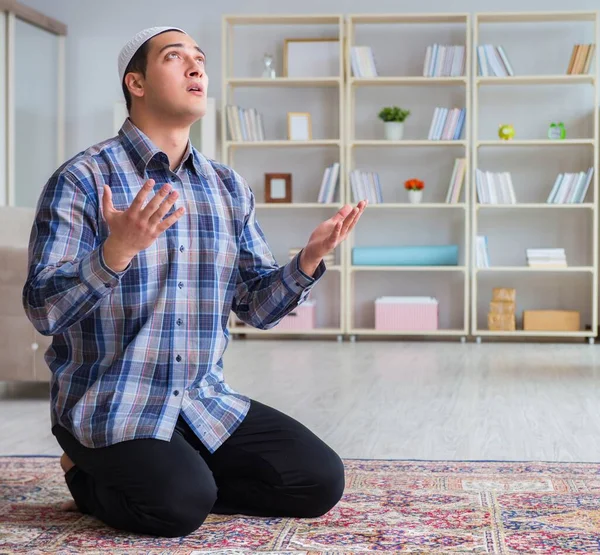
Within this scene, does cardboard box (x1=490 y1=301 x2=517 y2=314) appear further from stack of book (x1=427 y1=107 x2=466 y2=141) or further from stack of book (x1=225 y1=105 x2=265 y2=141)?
stack of book (x1=225 y1=105 x2=265 y2=141)

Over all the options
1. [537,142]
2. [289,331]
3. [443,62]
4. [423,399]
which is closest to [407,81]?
[443,62]

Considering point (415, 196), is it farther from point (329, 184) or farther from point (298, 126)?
point (298, 126)

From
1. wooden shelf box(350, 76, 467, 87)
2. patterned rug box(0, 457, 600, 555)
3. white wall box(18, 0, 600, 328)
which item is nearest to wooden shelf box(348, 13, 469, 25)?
white wall box(18, 0, 600, 328)

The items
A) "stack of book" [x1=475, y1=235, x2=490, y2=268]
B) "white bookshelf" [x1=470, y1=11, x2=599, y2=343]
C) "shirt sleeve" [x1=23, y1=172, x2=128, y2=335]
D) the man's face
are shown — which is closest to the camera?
"shirt sleeve" [x1=23, y1=172, x2=128, y2=335]

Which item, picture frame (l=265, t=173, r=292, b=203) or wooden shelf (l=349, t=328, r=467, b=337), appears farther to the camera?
picture frame (l=265, t=173, r=292, b=203)

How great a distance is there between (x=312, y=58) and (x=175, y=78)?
13.7 feet

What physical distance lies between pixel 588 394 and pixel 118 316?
2.34 m

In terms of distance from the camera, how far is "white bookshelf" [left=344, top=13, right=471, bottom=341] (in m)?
5.86

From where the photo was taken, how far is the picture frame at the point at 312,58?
230 inches

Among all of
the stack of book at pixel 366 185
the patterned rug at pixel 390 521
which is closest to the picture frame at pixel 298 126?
the stack of book at pixel 366 185

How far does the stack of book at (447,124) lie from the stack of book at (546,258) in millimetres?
836

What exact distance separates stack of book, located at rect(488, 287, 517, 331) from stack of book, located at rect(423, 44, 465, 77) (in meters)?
1.33

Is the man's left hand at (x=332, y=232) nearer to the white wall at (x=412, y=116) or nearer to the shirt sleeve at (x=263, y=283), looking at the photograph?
the shirt sleeve at (x=263, y=283)

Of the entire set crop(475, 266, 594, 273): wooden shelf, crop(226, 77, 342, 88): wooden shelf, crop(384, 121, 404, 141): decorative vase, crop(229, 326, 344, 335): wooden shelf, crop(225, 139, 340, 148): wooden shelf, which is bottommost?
crop(229, 326, 344, 335): wooden shelf
